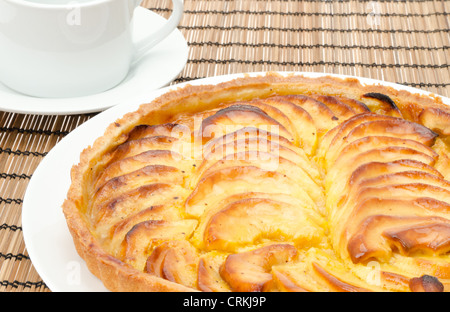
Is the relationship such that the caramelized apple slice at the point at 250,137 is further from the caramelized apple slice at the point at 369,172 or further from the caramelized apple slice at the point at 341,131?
the caramelized apple slice at the point at 369,172

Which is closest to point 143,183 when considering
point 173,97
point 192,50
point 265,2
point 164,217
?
point 164,217

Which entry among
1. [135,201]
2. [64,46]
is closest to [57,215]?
[135,201]

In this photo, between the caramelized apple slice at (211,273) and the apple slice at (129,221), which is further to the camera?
the apple slice at (129,221)

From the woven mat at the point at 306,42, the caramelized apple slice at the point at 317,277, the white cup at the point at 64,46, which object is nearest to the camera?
the caramelized apple slice at the point at 317,277

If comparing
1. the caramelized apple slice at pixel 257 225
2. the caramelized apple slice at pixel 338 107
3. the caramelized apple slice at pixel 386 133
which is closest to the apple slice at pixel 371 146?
the caramelized apple slice at pixel 386 133

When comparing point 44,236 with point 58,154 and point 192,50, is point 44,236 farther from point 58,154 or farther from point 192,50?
point 192,50

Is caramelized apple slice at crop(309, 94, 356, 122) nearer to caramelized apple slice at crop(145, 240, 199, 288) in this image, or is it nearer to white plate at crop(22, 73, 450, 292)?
white plate at crop(22, 73, 450, 292)
